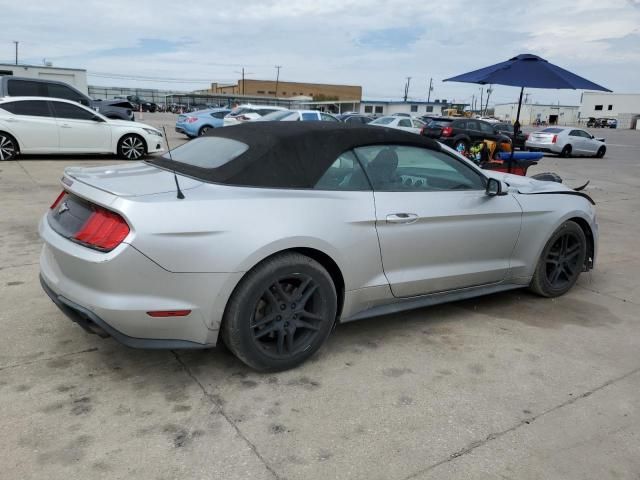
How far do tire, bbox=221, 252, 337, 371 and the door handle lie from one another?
1.91ft

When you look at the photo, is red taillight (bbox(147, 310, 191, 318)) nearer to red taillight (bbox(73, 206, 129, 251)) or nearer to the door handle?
red taillight (bbox(73, 206, 129, 251))

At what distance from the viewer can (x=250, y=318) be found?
289 centimetres

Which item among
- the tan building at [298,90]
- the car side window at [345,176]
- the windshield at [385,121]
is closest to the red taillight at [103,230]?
the car side window at [345,176]

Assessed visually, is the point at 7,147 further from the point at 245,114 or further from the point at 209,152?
the point at 209,152

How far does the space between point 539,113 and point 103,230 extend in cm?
10377

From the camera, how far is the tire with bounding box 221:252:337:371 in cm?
286

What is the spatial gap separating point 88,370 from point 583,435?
2724 mm

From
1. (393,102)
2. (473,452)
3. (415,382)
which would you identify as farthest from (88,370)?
(393,102)

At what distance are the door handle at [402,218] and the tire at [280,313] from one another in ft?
1.91

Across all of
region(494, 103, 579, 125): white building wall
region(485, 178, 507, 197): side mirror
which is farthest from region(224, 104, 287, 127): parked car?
region(494, 103, 579, 125): white building wall

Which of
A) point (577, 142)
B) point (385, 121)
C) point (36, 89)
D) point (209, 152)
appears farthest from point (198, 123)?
point (209, 152)

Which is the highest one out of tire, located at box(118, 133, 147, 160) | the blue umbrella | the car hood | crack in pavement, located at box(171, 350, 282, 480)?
the blue umbrella

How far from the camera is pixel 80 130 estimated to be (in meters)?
11.8

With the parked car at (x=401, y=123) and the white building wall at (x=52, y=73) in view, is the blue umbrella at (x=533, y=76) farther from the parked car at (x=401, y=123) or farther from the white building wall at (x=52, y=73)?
the white building wall at (x=52, y=73)
